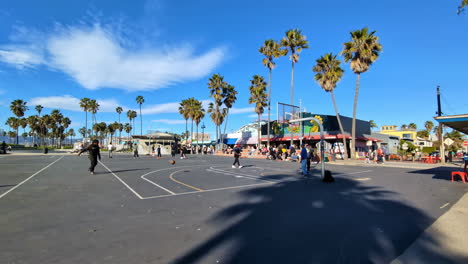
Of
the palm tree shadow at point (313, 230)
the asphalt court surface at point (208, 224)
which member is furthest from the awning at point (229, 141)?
the palm tree shadow at point (313, 230)

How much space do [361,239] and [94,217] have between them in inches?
220

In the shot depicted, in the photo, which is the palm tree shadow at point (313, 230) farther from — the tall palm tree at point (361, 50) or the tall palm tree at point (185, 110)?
Answer: the tall palm tree at point (185, 110)

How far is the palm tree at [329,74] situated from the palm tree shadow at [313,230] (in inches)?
981

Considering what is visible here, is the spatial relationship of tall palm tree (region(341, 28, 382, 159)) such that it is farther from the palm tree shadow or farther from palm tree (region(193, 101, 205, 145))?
palm tree (region(193, 101, 205, 145))

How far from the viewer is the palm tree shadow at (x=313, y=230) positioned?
141 inches

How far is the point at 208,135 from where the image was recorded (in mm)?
127750

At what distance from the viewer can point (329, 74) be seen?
30.1 m

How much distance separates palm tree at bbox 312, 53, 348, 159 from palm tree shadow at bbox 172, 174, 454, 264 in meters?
24.9

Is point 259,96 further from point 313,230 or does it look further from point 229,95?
point 313,230

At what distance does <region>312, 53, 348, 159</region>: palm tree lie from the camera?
98.1 feet

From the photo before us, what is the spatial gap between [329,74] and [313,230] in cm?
2907

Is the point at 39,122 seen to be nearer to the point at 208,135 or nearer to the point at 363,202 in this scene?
the point at 208,135

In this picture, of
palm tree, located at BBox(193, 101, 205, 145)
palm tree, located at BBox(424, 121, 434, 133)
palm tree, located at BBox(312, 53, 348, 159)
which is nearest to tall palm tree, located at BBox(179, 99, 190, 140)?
palm tree, located at BBox(193, 101, 205, 145)

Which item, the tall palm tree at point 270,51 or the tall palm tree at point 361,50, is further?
the tall palm tree at point 270,51
